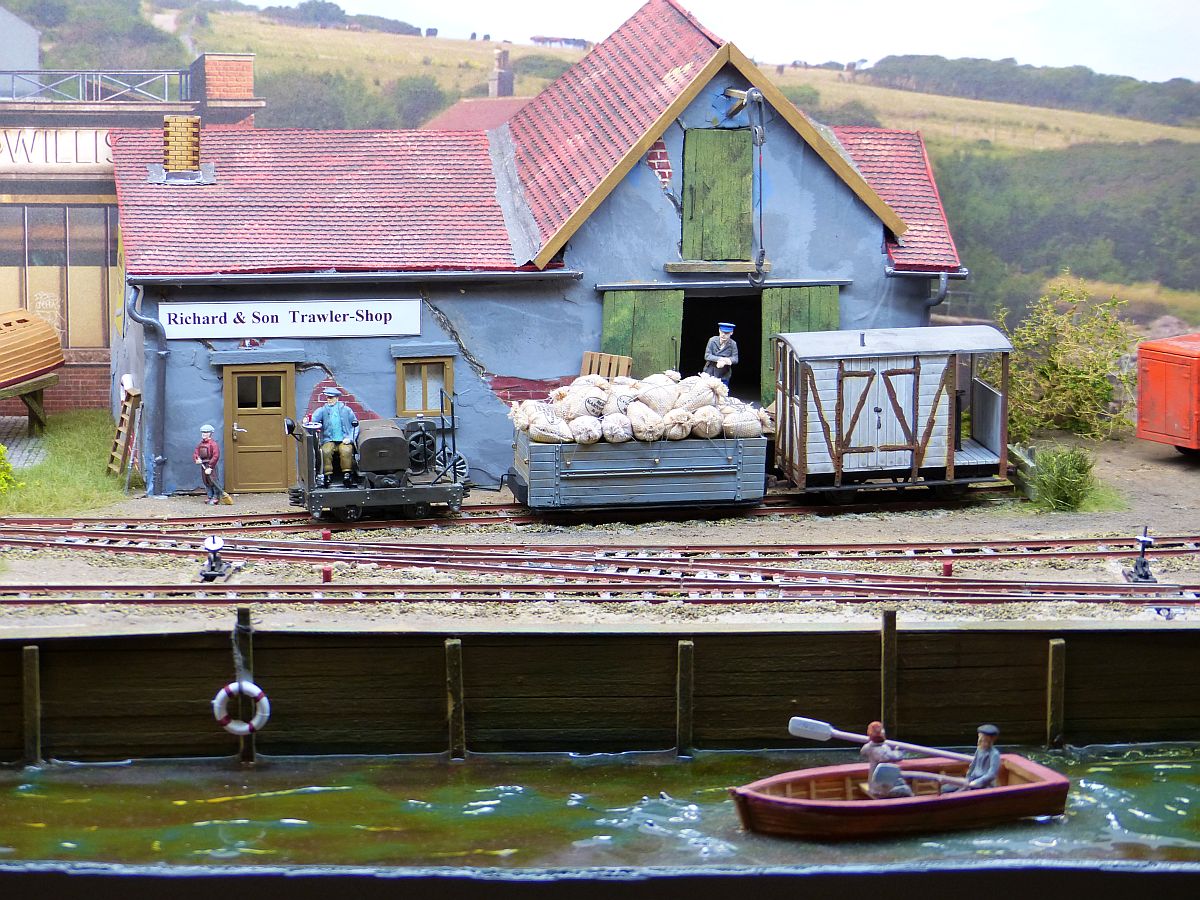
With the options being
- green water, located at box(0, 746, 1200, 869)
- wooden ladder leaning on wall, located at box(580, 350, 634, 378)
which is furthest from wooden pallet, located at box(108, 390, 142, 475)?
green water, located at box(0, 746, 1200, 869)

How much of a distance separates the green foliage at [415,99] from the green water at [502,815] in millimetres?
26612

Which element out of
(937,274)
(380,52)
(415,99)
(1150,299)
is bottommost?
(937,274)

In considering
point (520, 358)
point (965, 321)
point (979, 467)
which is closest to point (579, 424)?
point (520, 358)

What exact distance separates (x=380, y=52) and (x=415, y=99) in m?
1.63

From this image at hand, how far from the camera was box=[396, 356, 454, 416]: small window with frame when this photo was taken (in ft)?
77.2

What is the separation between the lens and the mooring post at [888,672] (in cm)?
1433

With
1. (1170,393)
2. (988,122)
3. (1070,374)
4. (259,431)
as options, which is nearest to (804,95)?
(988,122)

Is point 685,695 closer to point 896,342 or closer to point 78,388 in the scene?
point 896,342

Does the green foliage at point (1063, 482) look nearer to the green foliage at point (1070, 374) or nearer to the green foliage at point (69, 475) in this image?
the green foliage at point (1070, 374)

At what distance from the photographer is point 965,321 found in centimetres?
3709

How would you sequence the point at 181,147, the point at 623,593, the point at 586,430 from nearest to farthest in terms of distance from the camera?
the point at 623,593 < the point at 586,430 < the point at 181,147

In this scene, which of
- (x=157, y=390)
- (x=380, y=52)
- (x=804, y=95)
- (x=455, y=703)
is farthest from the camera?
(x=804, y=95)

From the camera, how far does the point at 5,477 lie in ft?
74.5

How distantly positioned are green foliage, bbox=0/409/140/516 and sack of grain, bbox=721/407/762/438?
8.85 meters
